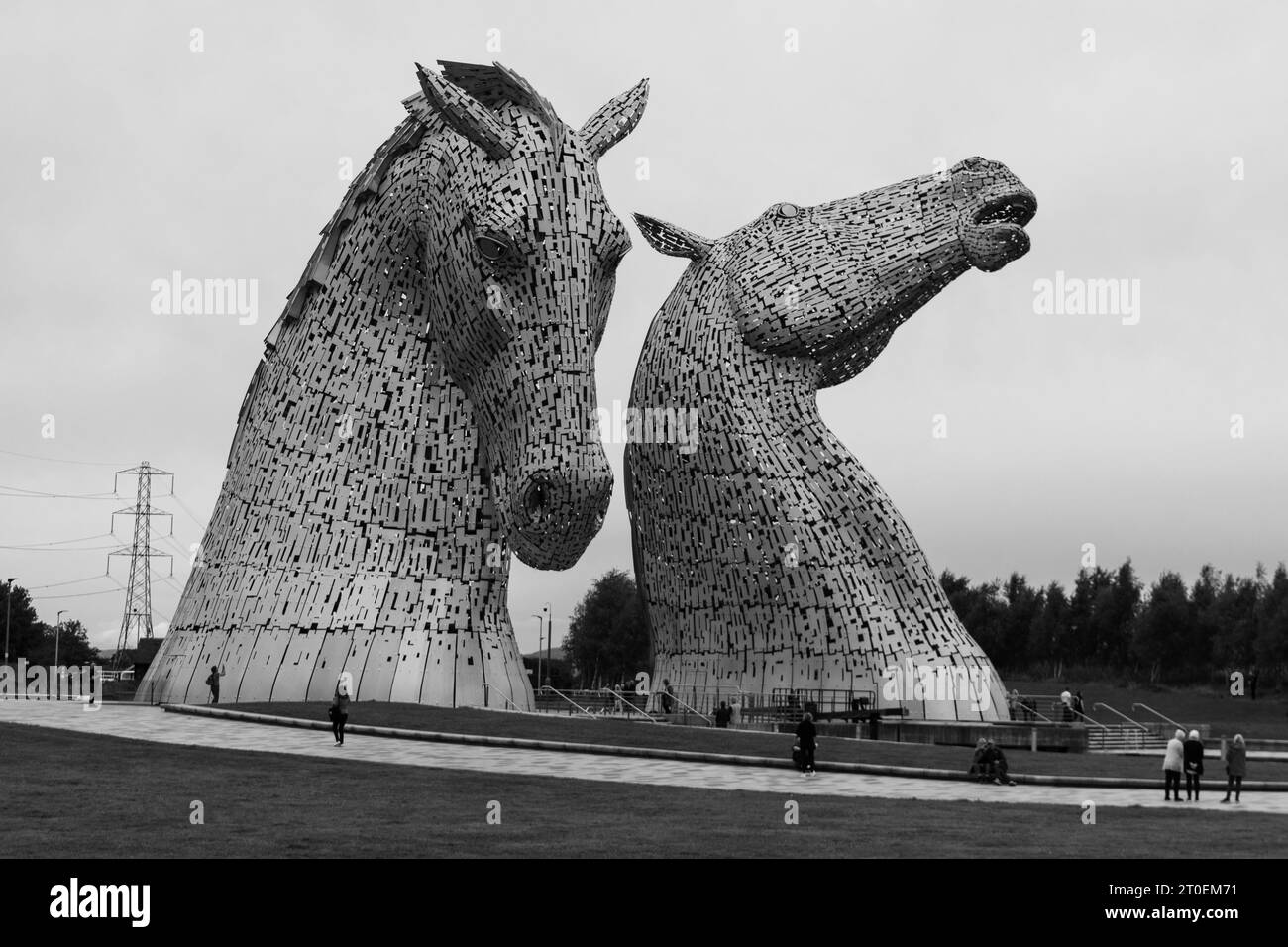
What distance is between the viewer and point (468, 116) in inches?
1011

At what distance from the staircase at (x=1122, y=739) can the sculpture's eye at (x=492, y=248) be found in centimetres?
1484

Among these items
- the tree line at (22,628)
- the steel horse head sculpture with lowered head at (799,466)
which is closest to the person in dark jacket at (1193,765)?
the steel horse head sculpture with lowered head at (799,466)

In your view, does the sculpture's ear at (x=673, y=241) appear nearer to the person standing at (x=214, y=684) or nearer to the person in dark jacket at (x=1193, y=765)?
the person standing at (x=214, y=684)

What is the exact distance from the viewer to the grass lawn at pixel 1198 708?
39.4 m

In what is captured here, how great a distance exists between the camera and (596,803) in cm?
1552

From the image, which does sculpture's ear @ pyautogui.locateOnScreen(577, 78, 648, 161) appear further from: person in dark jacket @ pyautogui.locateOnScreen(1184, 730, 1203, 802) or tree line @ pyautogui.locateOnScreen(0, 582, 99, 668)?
tree line @ pyautogui.locateOnScreen(0, 582, 99, 668)

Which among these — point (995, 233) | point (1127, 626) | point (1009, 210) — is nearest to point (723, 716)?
point (995, 233)

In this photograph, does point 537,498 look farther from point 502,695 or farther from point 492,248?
point 502,695

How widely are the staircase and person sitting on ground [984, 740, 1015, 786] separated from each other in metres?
10.7

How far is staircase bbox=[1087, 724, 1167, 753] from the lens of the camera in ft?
102

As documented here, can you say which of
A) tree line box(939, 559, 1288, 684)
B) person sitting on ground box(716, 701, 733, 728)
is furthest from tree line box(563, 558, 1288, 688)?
person sitting on ground box(716, 701, 733, 728)

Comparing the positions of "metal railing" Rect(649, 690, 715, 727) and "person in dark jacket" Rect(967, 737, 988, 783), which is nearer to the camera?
"person in dark jacket" Rect(967, 737, 988, 783)
